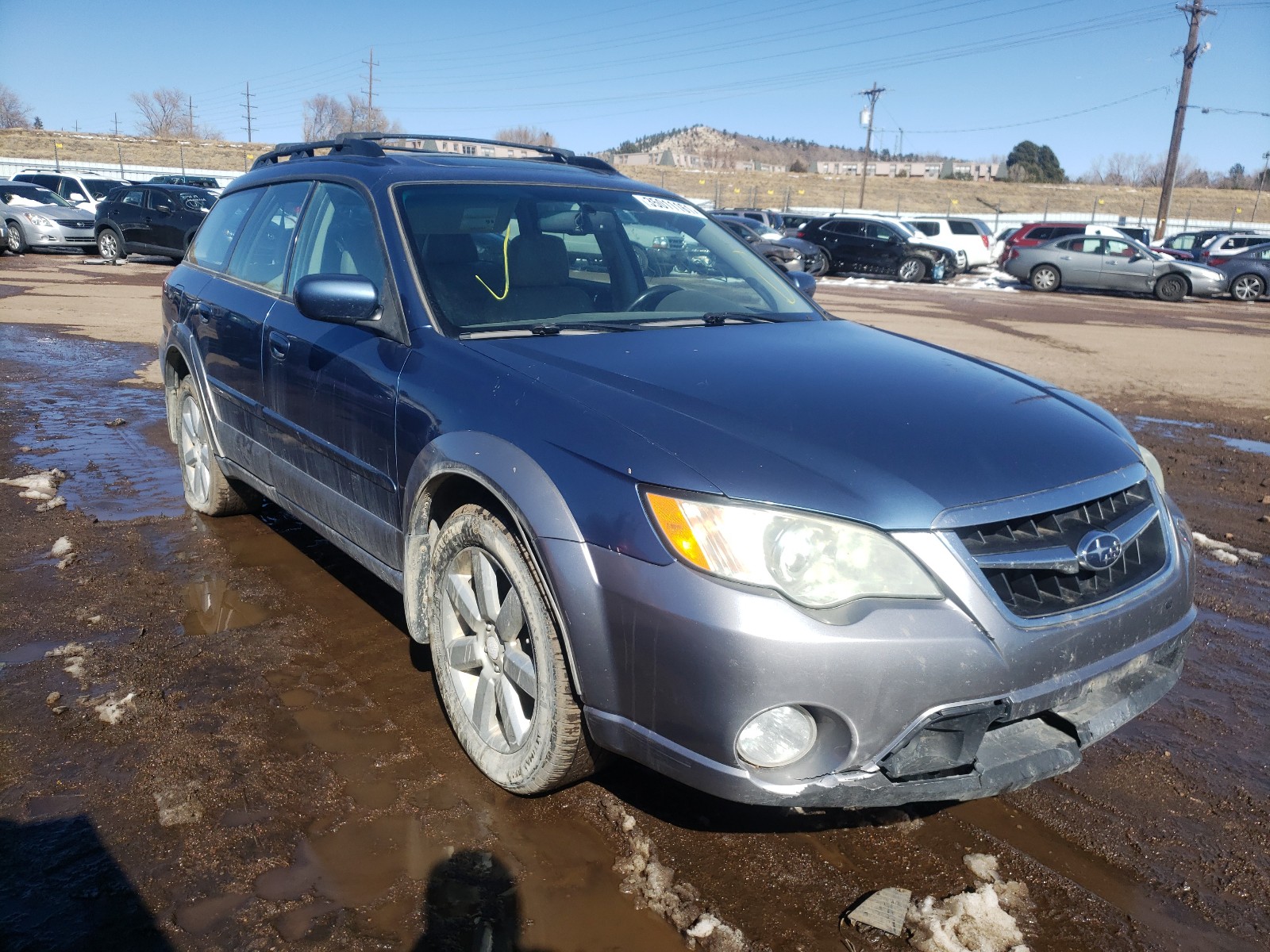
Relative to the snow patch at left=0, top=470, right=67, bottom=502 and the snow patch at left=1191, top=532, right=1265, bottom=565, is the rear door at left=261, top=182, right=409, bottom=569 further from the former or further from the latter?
the snow patch at left=1191, top=532, right=1265, bottom=565

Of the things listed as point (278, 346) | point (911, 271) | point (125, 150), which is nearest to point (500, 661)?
point (278, 346)

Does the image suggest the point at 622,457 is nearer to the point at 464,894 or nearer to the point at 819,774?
the point at 819,774

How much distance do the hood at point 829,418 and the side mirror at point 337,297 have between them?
1.40 feet

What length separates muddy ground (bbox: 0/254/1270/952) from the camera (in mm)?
2258

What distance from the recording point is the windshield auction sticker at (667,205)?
3967 mm

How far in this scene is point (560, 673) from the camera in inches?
95.0

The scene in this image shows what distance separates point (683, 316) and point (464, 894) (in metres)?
1.98

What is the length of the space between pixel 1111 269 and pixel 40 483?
23066 millimetres

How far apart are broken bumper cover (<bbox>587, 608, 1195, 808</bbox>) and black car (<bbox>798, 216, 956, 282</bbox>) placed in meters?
23.8

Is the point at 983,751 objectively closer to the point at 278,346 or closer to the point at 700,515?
the point at 700,515

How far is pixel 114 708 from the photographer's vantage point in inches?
123

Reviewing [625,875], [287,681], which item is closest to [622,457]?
[625,875]

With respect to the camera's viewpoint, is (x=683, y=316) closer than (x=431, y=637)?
No

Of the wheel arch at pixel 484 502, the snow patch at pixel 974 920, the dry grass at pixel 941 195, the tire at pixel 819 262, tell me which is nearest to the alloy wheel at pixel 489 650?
the wheel arch at pixel 484 502
